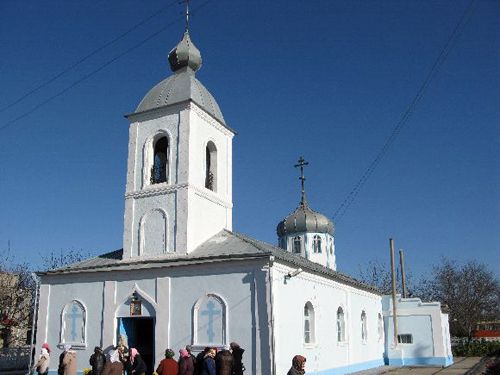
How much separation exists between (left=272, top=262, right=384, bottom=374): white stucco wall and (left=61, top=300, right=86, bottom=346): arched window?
6.62 meters

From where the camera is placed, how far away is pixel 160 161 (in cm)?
1980

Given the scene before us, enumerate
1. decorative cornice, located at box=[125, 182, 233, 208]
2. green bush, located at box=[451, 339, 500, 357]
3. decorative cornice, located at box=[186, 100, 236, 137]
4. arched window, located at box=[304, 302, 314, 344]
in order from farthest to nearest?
1. green bush, located at box=[451, 339, 500, 357]
2. decorative cornice, located at box=[186, 100, 236, 137]
3. decorative cornice, located at box=[125, 182, 233, 208]
4. arched window, located at box=[304, 302, 314, 344]

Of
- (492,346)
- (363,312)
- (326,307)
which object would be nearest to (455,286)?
(492,346)

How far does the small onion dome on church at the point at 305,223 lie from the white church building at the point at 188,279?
9386mm

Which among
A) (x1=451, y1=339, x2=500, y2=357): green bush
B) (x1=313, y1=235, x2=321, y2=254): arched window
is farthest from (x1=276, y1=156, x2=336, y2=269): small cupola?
(x1=451, y1=339, x2=500, y2=357): green bush

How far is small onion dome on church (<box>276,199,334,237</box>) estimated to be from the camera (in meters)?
31.5

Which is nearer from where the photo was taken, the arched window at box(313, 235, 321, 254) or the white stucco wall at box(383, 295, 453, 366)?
the white stucco wall at box(383, 295, 453, 366)

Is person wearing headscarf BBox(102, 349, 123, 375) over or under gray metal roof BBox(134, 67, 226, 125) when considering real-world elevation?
under

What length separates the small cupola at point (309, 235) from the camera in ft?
103

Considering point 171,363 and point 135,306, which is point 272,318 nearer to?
point 171,363

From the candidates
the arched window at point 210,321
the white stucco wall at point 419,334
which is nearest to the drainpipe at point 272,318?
the arched window at point 210,321

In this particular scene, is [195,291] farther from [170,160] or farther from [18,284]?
[18,284]

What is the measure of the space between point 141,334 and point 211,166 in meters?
6.28

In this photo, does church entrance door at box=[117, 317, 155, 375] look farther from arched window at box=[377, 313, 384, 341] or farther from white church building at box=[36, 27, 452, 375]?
arched window at box=[377, 313, 384, 341]
